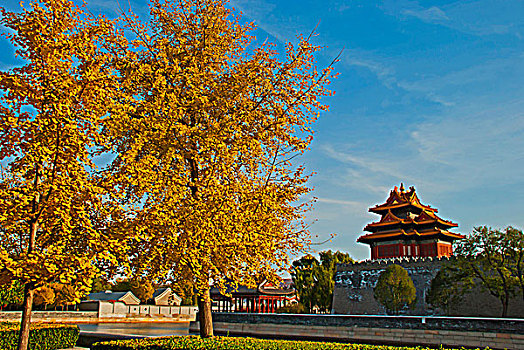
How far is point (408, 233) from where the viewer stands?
40.3m

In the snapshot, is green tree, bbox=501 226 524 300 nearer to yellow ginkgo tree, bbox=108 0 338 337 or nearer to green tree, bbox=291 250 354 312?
green tree, bbox=291 250 354 312

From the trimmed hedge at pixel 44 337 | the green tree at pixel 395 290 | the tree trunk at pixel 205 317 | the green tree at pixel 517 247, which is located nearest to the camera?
the tree trunk at pixel 205 317

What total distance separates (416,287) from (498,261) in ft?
22.9

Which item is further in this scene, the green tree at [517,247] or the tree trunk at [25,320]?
the green tree at [517,247]

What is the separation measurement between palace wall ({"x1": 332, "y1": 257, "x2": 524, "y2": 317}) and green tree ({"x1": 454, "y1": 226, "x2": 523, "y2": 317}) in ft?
4.08

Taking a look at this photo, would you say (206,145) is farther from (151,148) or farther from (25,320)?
(25,320)

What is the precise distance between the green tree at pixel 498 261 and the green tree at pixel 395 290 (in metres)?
4.39

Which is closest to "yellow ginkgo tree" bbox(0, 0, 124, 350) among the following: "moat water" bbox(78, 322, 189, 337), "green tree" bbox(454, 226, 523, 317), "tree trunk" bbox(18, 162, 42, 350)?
"tree trunk" bbox(18, 162, 42, 350)

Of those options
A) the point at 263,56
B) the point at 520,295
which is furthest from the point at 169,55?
the point at 520,295

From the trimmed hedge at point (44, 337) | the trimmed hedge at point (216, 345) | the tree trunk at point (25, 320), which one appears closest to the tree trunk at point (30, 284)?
the tree trunk at point (25, 320)

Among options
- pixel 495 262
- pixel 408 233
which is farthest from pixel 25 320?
pixel 408 233

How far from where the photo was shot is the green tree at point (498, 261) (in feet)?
87.2

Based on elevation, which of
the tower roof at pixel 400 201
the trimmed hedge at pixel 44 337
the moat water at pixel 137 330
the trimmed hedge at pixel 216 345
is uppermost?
the tower roof at pixel 400 201

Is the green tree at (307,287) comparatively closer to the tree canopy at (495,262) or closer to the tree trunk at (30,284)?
the tree canopy at (495,262)
